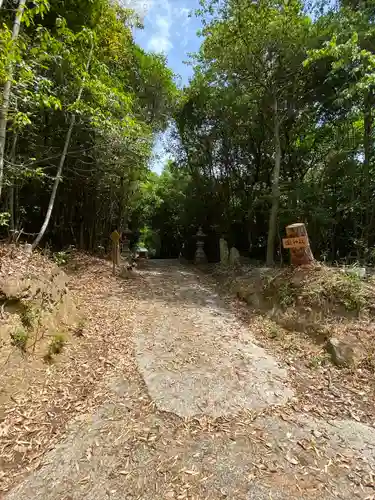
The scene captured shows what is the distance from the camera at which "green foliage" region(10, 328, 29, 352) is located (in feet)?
8.25

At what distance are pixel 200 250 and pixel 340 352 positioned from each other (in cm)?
622

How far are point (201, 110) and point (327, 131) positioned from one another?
356 centimetres

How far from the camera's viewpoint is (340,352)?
3.04 meters

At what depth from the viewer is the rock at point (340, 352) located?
2955 mm

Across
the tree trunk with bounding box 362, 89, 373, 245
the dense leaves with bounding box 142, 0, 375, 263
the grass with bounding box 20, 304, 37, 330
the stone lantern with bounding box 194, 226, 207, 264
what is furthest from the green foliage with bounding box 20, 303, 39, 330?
the stone lantern with bounding box 194, 226, 207, 264

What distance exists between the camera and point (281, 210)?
6.04 metres

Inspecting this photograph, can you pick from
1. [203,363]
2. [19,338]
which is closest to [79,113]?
[19,338]

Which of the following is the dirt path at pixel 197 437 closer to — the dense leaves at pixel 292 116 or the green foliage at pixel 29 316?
the green foliage at pixel 29 316

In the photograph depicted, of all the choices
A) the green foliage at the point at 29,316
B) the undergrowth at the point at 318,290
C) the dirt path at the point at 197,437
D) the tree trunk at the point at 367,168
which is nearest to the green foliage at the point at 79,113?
the green foliage at the point at 29,316

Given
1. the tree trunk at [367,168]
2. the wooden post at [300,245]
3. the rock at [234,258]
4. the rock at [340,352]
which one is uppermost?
the tree trunk at [367,168]

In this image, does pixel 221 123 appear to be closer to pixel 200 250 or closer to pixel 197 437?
pixel 200 250

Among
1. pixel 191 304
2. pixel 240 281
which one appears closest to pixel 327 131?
pixel 240 281

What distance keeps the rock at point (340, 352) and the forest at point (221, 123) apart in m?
2.65

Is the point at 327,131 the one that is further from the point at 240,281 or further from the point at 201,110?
the point at 240,281
